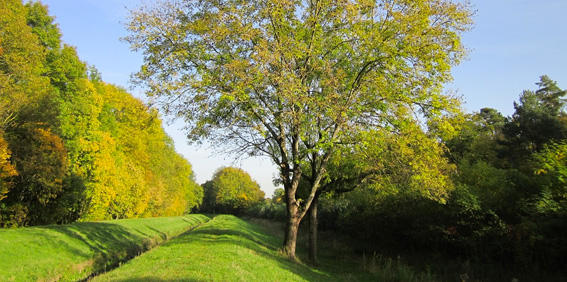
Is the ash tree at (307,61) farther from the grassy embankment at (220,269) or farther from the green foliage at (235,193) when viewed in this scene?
the green foliage at (235,193)

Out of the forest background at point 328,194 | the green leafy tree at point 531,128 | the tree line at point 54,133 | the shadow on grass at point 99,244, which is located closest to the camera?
the forest background at point 328,194

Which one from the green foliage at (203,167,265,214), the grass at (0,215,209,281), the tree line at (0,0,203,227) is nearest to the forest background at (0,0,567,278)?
the tree line at (0,0,203,227)

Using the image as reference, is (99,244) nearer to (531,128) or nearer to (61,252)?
(61,252)

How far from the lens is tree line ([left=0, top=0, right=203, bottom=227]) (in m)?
22.4

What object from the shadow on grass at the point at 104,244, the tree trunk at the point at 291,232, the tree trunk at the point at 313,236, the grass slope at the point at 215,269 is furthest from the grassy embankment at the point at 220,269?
the shadow on grass at the point at 104,244

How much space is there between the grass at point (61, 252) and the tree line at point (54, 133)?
5236 millimetres

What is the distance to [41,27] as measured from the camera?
100 feet

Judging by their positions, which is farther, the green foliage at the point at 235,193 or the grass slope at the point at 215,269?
the green foliage at the point at 235,193

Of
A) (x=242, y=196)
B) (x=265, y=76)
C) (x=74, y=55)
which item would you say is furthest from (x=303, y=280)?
(x=242, y=196)

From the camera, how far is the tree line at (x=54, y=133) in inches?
881

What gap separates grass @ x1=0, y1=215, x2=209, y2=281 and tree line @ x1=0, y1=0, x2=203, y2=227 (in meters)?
5.24

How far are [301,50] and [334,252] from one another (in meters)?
16.8

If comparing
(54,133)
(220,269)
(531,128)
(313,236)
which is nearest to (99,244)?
(54,133)

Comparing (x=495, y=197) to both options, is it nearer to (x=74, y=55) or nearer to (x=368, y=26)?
(x=368, y=26)
